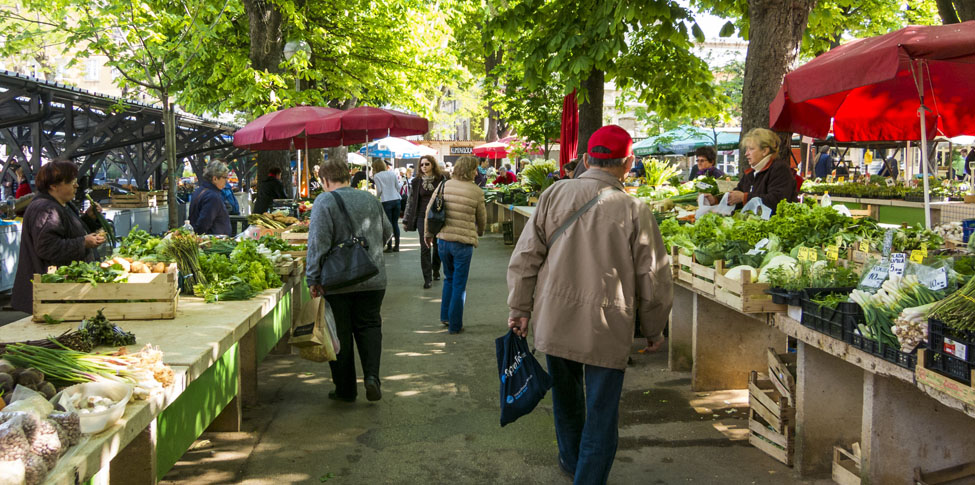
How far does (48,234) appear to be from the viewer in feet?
17.5

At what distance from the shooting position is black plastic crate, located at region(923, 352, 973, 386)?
307 cm

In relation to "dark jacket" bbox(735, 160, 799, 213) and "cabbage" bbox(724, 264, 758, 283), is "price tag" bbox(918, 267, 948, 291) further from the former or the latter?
"dark jacket" bbox(735, 160, 799, 213)

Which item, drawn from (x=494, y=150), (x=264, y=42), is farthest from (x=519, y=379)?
(x=494, y=150)

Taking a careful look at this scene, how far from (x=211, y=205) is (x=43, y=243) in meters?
3.34

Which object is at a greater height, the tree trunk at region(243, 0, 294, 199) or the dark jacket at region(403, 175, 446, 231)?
the tree trunk at region(243, 0, 294, 199)

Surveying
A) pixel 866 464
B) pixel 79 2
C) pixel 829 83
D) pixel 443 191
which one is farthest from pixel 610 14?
pixel 866 464

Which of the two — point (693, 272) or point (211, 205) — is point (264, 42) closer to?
point (211, 205)

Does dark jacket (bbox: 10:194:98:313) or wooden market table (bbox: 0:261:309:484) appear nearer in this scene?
wooden market table (bbox: 0:261:309:484)

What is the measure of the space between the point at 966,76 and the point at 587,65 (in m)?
4.33

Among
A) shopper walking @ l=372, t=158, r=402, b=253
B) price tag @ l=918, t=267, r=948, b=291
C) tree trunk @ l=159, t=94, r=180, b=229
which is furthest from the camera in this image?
shopper walking @ l=372, t=158, r=402, b=253

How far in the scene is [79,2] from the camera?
10453mm

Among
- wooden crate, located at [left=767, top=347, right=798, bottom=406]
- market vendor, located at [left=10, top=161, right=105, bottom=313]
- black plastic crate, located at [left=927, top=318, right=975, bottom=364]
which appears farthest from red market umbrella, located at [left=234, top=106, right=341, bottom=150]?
black plastic crate, located at [left=927, top=318, right=975, bottom=364]

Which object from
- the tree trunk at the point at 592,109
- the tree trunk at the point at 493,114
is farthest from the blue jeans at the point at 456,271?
the tree trunk at the point at 493,114

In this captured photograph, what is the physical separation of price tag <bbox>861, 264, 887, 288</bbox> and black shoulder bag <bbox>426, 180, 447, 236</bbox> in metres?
4.51
